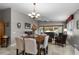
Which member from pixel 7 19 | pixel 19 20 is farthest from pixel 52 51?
pixel 7 19

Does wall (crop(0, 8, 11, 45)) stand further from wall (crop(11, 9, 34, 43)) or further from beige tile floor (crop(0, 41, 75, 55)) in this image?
beige tile floor (crop(0, 41, 75, 55))

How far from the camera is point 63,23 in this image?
273 centimetres

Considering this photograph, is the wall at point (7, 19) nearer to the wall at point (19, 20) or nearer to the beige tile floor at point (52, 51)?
the wall at point (19, 20)

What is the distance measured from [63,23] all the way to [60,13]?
519 mm

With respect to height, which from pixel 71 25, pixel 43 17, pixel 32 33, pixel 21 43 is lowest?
pixel 21 43

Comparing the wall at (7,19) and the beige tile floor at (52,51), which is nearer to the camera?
the beige tile floor at (52,51)

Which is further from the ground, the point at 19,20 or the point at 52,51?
the point at 19,20

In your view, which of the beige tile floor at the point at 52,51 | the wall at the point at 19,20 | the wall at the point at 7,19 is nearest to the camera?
the beige tile floor at the point at 52,51

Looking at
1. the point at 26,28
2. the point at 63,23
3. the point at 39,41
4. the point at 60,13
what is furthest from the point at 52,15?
the point at 39,41

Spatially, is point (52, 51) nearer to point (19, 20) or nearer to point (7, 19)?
point (19, 20)

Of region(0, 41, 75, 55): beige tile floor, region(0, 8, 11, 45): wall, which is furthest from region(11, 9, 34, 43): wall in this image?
region(0, 41, 75, 55): beige tile floor

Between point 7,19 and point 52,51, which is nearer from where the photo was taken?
point 52,51

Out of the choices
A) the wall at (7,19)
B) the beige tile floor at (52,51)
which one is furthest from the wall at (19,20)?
the beige tile floor at (52,51)
